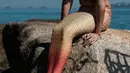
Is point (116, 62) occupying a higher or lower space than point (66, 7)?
lower

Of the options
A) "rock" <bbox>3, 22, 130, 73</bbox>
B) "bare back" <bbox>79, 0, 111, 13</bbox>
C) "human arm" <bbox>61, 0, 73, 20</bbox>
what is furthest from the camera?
"human arm" <bbox>61, 0, 73, 20</bbox>

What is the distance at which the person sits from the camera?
254 inches

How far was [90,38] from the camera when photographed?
21.9 ft

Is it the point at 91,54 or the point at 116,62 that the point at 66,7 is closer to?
the point at 91,54

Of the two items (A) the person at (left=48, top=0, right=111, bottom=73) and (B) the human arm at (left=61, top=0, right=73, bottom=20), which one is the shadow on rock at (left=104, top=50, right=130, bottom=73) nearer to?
(A) the person at (left=48, top=0, right=111, bottom=73)

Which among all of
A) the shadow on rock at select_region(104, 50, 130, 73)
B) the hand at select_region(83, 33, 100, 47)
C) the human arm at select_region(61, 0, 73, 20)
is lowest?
the shadow on rock at select_region(104, 50, 130, 73)

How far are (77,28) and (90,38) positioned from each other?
26 cm

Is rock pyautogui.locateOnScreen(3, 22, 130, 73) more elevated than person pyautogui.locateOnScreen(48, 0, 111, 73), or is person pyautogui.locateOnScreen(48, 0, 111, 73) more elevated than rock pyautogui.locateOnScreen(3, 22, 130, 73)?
person pyautogui.locateOnScreen(48, 0, 111, 73)

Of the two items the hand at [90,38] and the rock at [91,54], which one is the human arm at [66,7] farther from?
the hand at [90,38]

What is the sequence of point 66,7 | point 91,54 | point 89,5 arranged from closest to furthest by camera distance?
point 91,54 → point 89,5 → point 66,7

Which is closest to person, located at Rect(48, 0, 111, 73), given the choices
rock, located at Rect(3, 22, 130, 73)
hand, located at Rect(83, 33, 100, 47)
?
hand, located at Rect(83, 33, 100, 47)

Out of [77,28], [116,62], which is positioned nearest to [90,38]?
[77,28]

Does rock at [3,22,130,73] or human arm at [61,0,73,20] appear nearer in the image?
rock at [3,22,130,73]

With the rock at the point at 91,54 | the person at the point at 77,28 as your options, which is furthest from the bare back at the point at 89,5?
the rock at the point at 91,54
